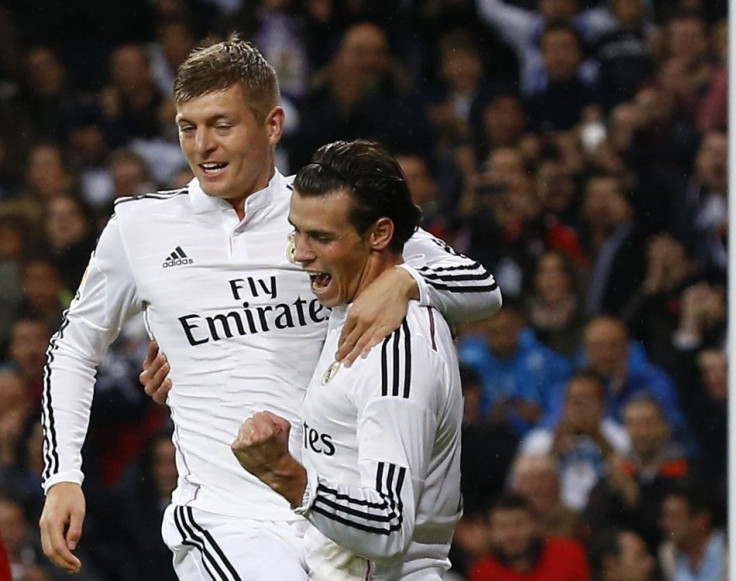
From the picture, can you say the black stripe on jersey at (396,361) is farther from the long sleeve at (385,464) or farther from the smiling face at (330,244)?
the smiling face at (330,244)

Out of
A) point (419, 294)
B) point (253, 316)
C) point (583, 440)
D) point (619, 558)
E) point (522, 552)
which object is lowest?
point (619, 558)

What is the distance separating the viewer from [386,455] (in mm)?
2262

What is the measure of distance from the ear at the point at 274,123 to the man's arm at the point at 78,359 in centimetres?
33

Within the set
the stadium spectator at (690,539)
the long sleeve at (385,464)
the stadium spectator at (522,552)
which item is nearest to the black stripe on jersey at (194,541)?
the long sleeve at (385,464)

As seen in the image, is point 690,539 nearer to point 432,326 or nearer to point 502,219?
point 502,219

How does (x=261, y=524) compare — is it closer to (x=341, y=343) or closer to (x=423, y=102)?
(x=341, y=343)

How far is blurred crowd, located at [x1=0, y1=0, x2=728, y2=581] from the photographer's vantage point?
555 centimetres

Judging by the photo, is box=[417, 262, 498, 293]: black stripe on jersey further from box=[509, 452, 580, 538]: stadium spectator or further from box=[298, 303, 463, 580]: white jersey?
box=[509, 452, 580, 538]: stadium spectator

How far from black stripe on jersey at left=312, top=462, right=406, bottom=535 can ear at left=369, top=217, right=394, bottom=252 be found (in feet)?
1.23

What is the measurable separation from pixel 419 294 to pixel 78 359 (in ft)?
2.48

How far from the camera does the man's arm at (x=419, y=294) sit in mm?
2385

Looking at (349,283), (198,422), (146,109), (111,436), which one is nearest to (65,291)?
(111,436)

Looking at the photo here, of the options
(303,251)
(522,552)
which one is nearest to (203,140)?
(303,251)

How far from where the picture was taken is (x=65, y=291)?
6262mm
